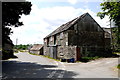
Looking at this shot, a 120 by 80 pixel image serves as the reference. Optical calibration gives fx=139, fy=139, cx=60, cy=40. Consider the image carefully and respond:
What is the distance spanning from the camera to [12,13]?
17.3m

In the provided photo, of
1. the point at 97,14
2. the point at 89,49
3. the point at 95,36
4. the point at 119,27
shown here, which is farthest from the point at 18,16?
Answer: the point at 95,36

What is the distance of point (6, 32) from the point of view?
17672mm

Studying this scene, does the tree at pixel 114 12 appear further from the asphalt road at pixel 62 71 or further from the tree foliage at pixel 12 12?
the tree foliage at pixel 12 12

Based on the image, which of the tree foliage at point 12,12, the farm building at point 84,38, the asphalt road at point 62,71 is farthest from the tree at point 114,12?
the farm building at point 84,38

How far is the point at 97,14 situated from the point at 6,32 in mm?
11455

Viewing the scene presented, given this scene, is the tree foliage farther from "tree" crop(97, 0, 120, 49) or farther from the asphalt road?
"tree" crop(97, 0, 120, 49)

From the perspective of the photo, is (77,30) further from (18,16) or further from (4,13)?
(4,13)

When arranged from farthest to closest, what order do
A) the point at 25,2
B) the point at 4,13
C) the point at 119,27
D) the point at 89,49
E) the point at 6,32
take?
the point at 89,49 → the point at 25,2 → the point at 6,32 → the point at 4,13 → the point at 119,27

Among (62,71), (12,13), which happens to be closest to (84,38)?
(62,71)

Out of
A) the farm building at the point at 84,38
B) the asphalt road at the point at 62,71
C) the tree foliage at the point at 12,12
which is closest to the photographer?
the asphalt road at the point at 62,71

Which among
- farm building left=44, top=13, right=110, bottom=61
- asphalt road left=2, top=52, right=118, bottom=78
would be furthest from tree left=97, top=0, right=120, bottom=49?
farm building left=44, top=13, right=110, bottom=61

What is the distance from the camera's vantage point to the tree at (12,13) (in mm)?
16673

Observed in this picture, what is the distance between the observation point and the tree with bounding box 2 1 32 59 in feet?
54.7

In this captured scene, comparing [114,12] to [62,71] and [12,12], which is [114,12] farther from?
[12,12]
